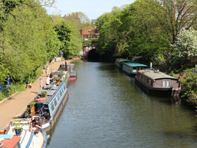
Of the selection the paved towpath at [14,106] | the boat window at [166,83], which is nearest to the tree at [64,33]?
the paved towpath at [14,106]

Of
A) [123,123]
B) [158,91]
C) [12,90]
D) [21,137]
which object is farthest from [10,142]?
[158,91]

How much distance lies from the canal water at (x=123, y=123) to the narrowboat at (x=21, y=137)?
146 centimetres

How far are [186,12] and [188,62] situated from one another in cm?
895

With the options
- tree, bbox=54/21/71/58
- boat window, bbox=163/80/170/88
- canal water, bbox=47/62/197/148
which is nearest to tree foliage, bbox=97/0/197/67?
boat window, bbox=163/80/170/88

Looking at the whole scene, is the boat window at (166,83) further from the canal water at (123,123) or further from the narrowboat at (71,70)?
the narrowboat at (71,70)

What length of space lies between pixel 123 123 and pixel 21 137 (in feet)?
31.8

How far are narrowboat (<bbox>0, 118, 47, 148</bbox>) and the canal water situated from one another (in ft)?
4.77

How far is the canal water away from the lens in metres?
16.6

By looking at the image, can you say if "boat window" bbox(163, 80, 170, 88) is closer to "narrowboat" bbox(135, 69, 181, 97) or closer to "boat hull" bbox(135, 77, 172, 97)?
"narrowboat" bbox(135, 69, 181, 97)

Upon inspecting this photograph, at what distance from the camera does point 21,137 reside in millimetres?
12711

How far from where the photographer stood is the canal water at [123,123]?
54.4 feet

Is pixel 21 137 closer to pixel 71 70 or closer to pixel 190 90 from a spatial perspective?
pixel 190 90

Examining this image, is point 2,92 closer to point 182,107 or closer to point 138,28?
point 182,107

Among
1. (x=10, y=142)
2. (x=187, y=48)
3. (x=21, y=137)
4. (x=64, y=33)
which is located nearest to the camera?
(x=10, y=142)
